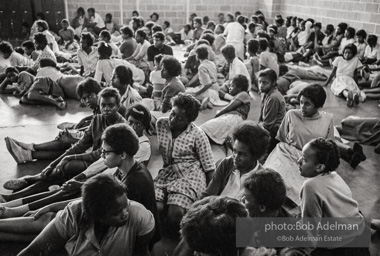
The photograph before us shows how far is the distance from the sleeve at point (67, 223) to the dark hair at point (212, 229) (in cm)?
74

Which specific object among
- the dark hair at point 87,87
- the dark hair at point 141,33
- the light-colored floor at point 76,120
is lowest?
the light-colored floor at point 76,120

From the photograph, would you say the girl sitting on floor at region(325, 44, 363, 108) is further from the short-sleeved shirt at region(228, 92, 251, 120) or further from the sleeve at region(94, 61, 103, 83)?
the sleeve at region(94, 61, 103, 83)

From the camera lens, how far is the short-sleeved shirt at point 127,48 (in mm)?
7219

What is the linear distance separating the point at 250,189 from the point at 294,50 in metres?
8.72

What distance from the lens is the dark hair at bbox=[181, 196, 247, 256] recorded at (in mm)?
1345

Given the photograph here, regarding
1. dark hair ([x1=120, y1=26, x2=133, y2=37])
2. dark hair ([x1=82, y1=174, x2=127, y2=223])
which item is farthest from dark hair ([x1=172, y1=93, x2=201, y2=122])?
dark hair ([x1=120, y1=26, x2=133, y2=37])

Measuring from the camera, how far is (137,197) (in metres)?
2.15

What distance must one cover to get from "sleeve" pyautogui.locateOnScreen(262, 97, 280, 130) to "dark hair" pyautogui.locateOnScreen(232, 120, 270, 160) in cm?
138

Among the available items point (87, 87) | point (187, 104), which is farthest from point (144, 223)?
point (87, 87)

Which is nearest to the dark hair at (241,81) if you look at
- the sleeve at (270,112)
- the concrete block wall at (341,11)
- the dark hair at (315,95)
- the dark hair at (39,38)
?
the sleeve at (270,112)

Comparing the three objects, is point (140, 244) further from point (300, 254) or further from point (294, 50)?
point (294, 50)

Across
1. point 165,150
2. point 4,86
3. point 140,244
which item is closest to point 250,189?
point 140,244

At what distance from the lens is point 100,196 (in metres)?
1.76

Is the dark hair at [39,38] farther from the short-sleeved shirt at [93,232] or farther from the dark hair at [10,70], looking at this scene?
the short-sleeved shirt at [93,232]
